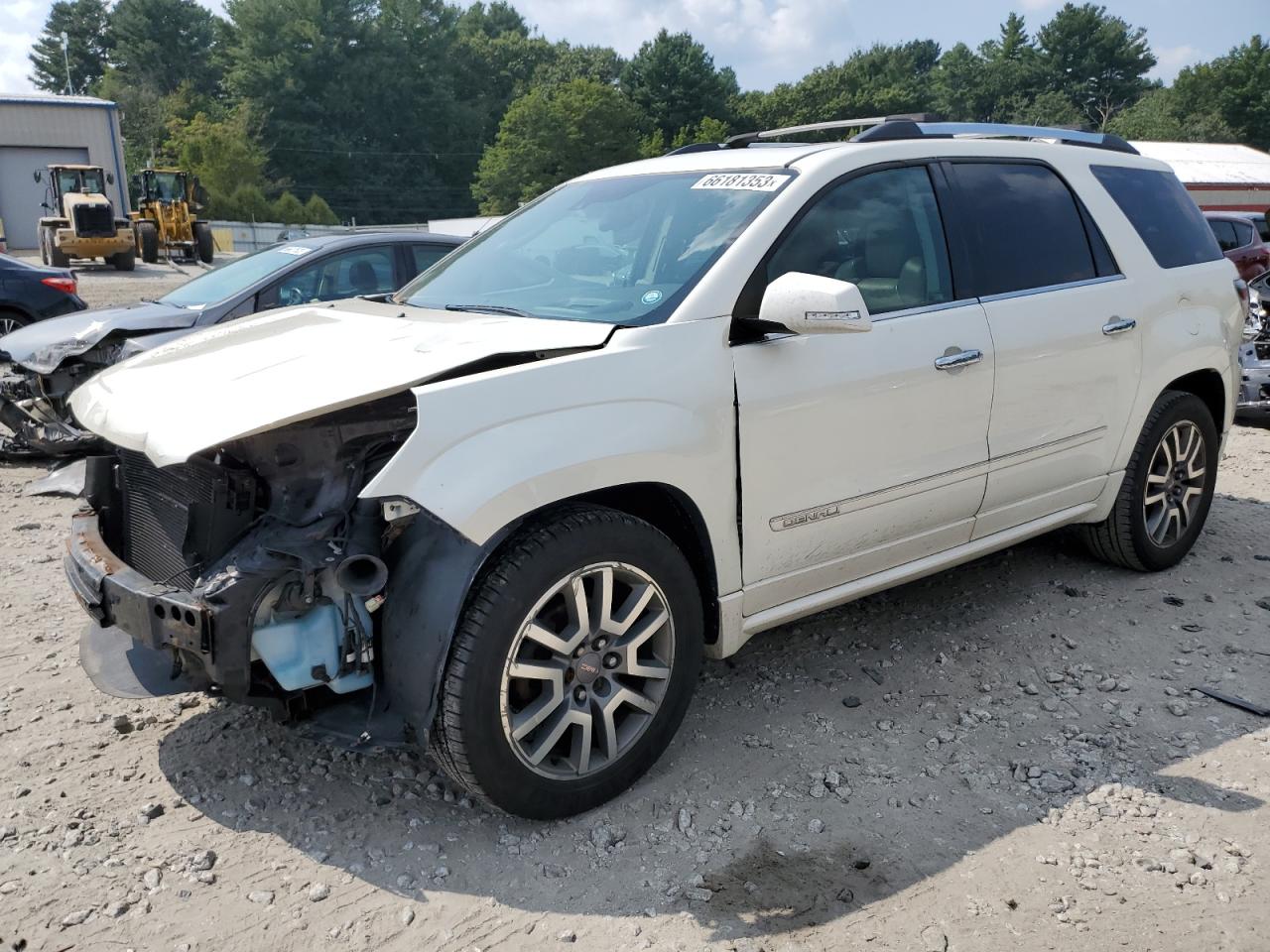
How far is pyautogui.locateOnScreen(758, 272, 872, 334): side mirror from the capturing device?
120 inches

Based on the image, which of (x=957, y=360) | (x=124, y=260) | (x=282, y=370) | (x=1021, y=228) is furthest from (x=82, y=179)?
(x=957, y=360)

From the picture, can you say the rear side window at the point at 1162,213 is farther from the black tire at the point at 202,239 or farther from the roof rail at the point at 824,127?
the black tire at the point at 202,239

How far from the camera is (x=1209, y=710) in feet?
12.5

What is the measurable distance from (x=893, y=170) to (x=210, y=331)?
2546 mm

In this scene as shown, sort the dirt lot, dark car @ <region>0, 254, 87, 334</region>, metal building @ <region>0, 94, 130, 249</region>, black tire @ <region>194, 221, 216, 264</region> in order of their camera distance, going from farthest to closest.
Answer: metal building @ <region>0, 94, 130, 249</region>, black tire @ <region>194, 221, 216, 264</region>, dark car @ <region>0, 254, 87, 334</region>, the dirt lot

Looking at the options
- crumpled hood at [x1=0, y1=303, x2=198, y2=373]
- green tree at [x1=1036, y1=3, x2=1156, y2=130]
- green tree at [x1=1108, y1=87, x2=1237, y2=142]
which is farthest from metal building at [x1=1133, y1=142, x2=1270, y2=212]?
green tree at [x1=1036, y1=3, x2=1156, y2=130]

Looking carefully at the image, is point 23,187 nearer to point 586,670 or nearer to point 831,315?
point 586,670

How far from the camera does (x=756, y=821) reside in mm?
3115

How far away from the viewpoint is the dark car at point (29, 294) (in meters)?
10.7

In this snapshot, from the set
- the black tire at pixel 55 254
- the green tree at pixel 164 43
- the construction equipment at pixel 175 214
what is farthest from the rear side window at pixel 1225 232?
the green tree at pixel 164 43

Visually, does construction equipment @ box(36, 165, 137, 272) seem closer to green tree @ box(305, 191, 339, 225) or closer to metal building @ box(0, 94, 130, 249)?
metal building @ box(0, 94, 130, 249)

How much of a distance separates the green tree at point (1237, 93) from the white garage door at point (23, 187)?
228 ft

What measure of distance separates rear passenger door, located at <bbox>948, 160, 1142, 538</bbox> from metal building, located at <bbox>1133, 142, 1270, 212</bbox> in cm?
2702

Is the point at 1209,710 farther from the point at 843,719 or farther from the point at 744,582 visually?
the point at 744,582
